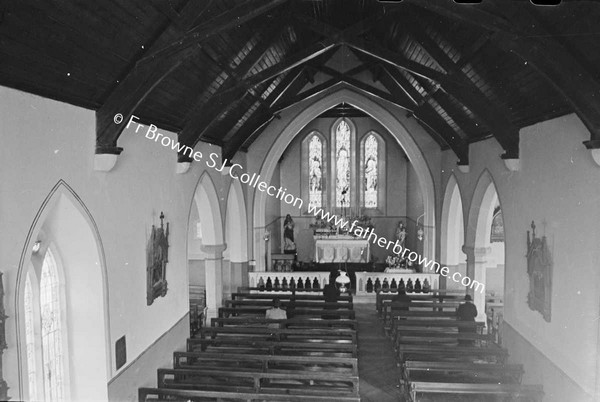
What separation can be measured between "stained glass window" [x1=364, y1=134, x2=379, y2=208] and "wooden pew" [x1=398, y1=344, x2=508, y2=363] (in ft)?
40.8

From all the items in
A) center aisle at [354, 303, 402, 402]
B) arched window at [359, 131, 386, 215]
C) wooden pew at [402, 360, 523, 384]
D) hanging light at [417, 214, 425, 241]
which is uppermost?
arched window at [359, 131, 386, 215]

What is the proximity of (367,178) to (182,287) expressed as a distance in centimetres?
1268

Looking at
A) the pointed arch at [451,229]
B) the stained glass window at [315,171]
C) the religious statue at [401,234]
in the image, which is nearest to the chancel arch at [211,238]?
the pointed arch at [451,229]

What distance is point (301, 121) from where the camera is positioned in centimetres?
1622

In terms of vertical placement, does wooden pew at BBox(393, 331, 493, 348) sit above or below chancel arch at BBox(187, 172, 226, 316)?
below

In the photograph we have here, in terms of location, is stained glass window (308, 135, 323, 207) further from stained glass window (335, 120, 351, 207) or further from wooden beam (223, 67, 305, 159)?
wooden beam (223, 67, 305, 159)

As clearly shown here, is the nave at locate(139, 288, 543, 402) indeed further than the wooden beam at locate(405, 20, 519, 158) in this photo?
No

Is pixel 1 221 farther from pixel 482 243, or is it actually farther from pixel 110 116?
pixel 482 243

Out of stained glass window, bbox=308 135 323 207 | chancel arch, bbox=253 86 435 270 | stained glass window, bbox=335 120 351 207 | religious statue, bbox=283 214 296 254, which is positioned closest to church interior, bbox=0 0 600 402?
chancel arch, bbox=253 86 435 270

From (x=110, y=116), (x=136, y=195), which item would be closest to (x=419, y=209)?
(x=136, y=195)

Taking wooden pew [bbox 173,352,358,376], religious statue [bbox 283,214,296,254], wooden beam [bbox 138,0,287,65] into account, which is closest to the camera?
wooden beam [bbox 138,0,287,65]

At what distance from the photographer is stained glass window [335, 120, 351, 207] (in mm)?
21266

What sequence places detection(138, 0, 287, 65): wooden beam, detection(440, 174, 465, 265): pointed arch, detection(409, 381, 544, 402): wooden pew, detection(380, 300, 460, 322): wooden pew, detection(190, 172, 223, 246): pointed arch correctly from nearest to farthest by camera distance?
1. detection(138, 0, 287, 65): wooden beam
2. detection(409, 381, 544, 402): wooden pew
3. detection(380, 300, 460, 322): wooden pew
4. detection(190, 172, 223, 246): pointed arch
5. detection(440, 174, 465, 265): pointed arch

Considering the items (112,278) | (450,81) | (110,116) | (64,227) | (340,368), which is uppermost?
(450,81)
